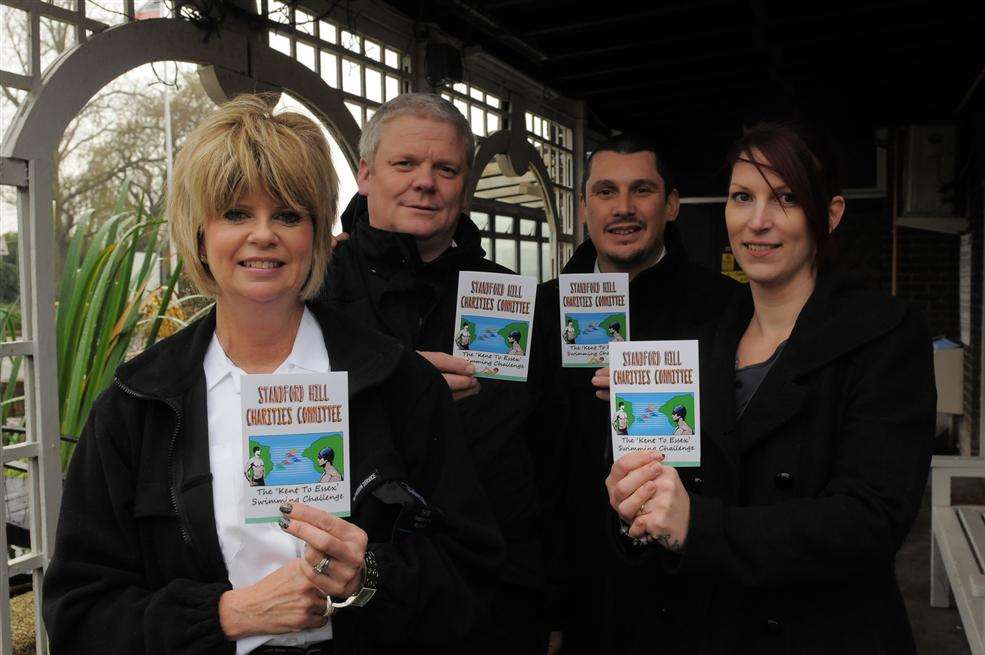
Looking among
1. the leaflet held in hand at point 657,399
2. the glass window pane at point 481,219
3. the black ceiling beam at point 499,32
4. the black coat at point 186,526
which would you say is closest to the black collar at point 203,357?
the black coat at point 186,526

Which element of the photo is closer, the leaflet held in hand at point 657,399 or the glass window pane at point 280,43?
the leaflet held in hand at point 657,399

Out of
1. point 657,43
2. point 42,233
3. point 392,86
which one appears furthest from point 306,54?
point 657,43

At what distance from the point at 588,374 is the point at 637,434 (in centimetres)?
82

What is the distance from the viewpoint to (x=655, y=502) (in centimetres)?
154

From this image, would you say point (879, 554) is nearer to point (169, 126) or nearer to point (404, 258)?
point (404, 258)

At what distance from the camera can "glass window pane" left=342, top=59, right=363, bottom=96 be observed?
14.8 ft

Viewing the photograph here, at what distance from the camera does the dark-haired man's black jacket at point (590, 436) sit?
7.71 ft

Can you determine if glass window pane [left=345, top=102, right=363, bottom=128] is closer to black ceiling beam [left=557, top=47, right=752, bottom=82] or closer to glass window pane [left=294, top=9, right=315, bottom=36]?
glass window pane [left=294, top=9, right=315, bottom=36]

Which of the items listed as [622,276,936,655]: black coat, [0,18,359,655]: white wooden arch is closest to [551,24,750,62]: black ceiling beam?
[0,18,359,655]: white wooden arch

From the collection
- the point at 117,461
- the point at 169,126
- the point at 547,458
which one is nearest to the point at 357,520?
the point at 117,461

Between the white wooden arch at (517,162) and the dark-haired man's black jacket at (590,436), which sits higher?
the white wooden arch at (517,162)

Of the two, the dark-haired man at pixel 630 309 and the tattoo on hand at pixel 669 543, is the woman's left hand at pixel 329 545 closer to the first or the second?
the tattoo on hand at pixel 669 543

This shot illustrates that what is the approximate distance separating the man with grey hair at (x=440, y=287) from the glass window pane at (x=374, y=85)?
2.58 m

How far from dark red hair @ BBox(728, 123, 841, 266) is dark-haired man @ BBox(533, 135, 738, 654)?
62 centimetres
